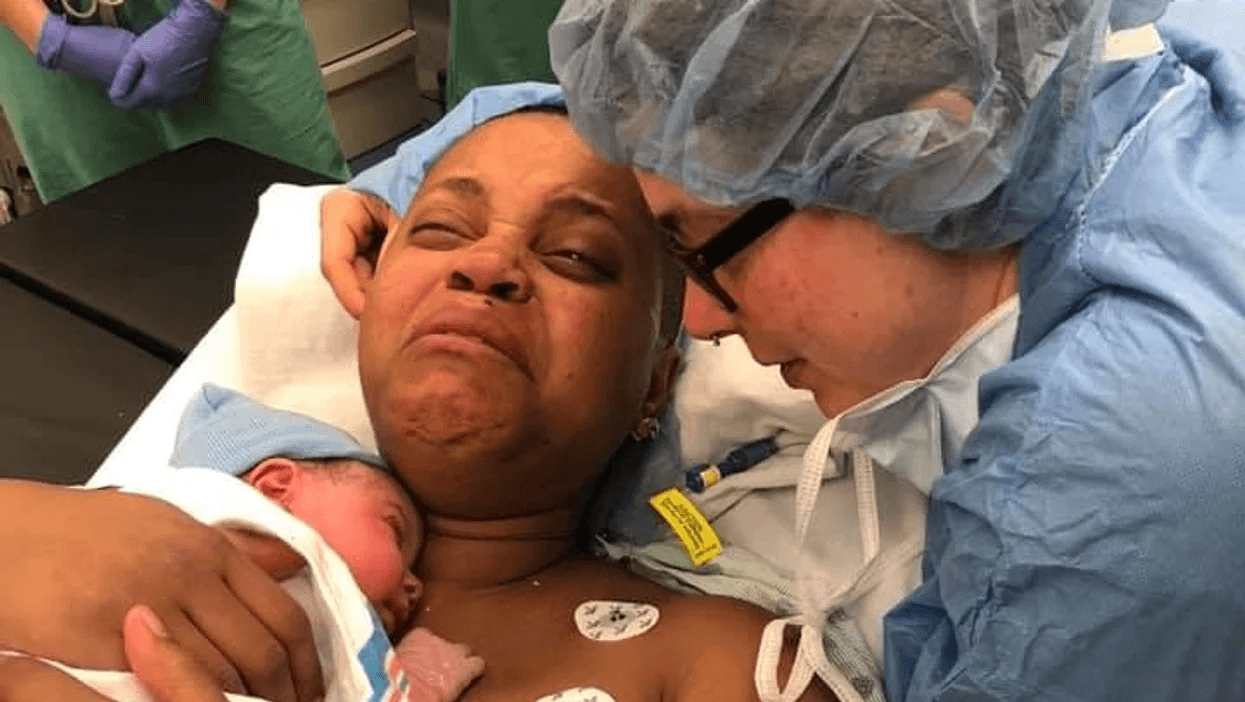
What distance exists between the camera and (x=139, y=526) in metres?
1.18

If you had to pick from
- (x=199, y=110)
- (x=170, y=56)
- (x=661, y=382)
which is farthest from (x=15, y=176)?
(x=661, y=382)

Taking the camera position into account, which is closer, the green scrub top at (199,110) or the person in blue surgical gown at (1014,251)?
the person in blue surgical gown at (1014,251)

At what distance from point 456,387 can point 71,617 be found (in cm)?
47

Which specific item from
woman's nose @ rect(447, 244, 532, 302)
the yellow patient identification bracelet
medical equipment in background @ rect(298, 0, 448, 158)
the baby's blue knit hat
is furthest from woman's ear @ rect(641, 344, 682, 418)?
medical equipment in background @ rect(298, 0, 448, 158)

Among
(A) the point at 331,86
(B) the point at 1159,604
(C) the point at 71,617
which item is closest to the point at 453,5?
(A) the point at 331,86

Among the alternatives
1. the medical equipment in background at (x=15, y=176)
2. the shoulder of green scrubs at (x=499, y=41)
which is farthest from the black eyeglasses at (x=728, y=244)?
the medical equipment in background at (x=15, y=176)

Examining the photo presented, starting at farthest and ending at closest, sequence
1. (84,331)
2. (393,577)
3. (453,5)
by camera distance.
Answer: (453,5), (84,331), (393,577)

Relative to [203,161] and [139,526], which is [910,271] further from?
[203,161]

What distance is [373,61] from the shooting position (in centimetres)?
374

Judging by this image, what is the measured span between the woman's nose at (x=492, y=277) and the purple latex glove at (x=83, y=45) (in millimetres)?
1277

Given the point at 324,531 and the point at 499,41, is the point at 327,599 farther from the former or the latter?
the point at 499,41

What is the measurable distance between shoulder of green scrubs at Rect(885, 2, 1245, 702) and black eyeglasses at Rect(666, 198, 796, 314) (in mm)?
212

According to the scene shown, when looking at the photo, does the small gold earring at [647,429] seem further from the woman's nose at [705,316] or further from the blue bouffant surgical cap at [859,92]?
the blue bouffant surgical cap at [859,92]

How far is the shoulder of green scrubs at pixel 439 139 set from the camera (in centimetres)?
177
